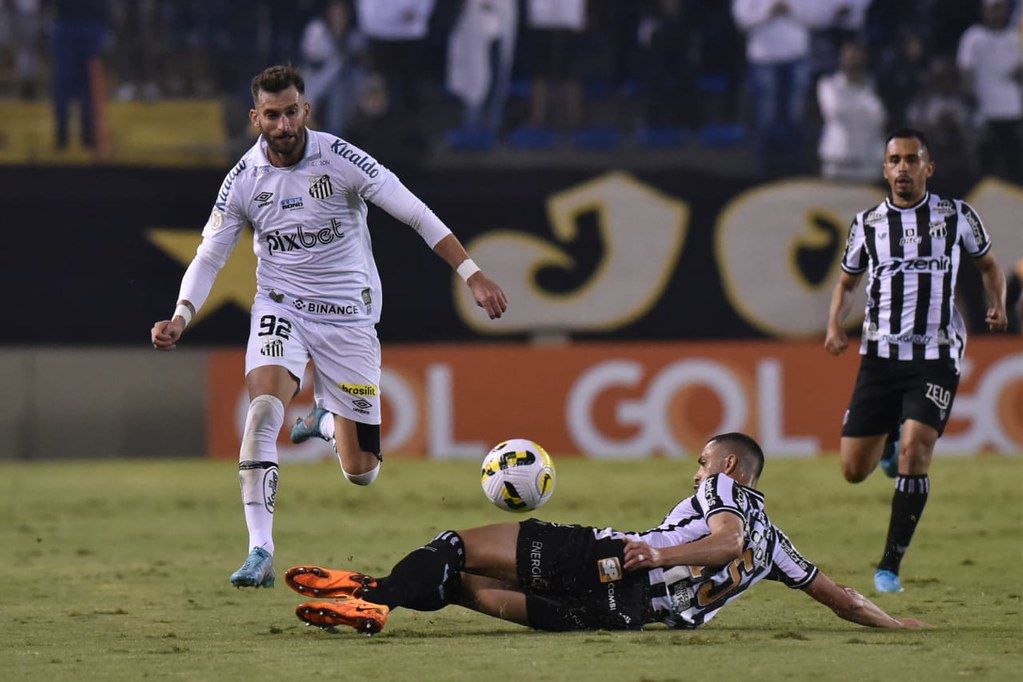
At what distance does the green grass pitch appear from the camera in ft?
20.2

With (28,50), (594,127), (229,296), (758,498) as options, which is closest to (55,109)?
(28,50)

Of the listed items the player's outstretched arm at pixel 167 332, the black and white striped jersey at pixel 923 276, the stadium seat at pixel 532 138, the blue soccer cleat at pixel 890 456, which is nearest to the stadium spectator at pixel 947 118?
the stadium seat at pixel 532 138

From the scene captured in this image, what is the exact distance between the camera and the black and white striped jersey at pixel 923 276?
8.93m

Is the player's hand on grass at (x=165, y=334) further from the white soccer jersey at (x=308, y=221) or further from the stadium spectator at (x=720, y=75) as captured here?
the stadium spectator at (x=720, y=75)

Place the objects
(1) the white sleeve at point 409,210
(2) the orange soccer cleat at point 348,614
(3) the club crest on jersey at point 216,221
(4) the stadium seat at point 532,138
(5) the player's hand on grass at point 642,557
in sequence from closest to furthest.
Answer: (5) the player's hand on grass at point 642,557
(2) the orange soccer cleat at point 348,614
(1) the white sleeve at point 409,210
(3) the club crest on jersey at point 216,221
(4) the stadium seat at point 532,138

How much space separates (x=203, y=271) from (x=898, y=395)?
3643 mm

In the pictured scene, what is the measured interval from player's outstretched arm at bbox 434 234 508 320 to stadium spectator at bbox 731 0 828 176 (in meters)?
8.84

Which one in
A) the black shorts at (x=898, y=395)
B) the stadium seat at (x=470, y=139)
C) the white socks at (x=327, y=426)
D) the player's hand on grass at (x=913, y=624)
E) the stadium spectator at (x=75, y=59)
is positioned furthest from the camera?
the stadium seat at (x=470, y=139)

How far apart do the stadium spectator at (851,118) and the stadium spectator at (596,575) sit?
959 cm

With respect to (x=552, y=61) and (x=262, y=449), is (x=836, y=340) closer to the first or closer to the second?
(x=262, y=449)

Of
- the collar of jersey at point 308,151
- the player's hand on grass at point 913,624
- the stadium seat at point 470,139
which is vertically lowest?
the player's hand on grass at point 913,624

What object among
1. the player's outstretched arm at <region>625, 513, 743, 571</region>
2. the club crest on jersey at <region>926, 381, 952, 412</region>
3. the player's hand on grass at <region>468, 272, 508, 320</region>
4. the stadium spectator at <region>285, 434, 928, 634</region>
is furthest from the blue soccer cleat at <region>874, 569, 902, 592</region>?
the player's hand on grass at <region>468, 272, 508, 320</region>

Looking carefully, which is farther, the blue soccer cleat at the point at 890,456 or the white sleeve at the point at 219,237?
the blue soccer cleat at the point at 890,456

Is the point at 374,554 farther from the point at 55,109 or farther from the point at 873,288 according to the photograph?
the point at 55,109
